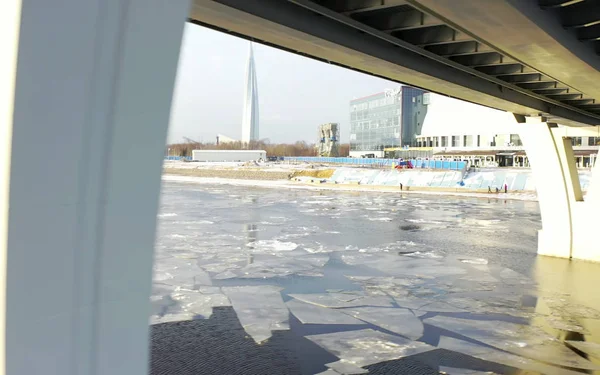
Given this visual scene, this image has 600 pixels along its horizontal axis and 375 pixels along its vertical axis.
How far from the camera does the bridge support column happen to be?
1931 cm

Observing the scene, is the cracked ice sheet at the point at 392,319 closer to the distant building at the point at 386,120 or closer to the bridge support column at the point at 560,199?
the bridge support column at the point at 560,199

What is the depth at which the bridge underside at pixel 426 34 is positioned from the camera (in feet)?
24.8

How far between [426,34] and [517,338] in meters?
6.08

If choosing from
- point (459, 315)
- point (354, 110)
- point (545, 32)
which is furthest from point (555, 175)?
point (354, 110)

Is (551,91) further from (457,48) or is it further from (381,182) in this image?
(381,182)

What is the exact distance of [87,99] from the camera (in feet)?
9.31

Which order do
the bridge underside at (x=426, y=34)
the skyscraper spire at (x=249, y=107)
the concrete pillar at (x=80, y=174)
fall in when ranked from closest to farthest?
the concrete pillar at (x=80, y=174)
the bridge underside at (x=426, y=34)
the skyscraper spire at (x=249, y=107)

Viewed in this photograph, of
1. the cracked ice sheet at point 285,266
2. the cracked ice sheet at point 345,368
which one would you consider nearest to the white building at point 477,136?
the cracked ice sheet at point 285,266

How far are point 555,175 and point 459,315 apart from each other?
10802 mm

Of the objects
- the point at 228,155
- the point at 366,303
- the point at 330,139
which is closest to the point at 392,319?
the point at 366,303

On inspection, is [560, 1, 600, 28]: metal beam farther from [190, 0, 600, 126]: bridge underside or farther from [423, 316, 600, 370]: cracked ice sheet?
[423, 316, 600, 370]: cracked ice sheet

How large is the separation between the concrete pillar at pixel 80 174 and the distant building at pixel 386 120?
354 feet

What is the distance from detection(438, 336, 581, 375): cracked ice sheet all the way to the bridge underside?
211 inches

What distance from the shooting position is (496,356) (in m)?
9.27
